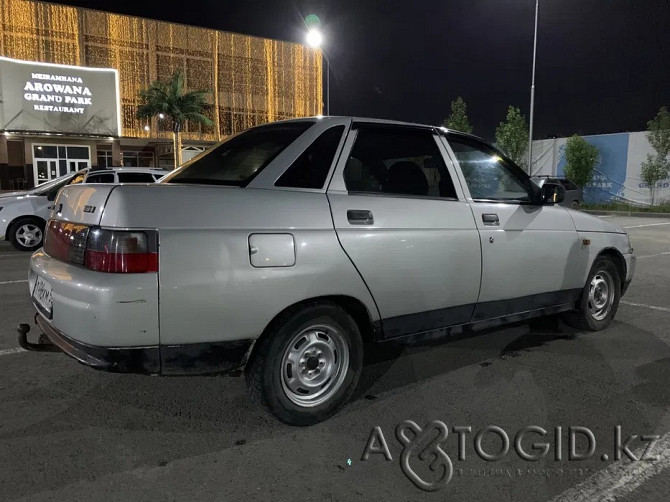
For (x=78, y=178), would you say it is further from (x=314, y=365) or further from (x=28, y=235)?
(x=314, y=365)

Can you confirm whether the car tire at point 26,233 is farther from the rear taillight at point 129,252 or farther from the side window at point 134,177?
the rear taillight at point 129,252

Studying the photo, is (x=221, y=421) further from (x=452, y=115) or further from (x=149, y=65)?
(x=149, y=65)

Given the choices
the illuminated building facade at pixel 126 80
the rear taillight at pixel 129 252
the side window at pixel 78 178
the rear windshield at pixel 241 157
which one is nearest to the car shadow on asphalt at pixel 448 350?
the rear windshield at pixel 241 157

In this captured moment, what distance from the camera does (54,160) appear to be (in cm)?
3272

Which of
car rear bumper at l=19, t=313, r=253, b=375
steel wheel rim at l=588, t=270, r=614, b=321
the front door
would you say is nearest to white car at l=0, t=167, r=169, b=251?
the front door

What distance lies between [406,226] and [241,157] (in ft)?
4.06

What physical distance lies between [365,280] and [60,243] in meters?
1.79

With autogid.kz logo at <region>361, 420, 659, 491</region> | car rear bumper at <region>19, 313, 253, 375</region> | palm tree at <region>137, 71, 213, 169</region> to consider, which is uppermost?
palm tree at <region>137, 71, 213, 169</region>

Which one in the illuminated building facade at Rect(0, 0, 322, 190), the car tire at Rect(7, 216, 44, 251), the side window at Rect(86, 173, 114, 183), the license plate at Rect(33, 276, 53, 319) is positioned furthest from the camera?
the illuminated building facade at Rect(0, 0, 322, 190)

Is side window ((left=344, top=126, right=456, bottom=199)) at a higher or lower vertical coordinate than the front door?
higher

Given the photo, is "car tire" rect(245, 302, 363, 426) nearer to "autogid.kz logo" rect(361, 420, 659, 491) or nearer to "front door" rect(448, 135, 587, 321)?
"autogid.kz logo" rect(361, 420, 659, 491)

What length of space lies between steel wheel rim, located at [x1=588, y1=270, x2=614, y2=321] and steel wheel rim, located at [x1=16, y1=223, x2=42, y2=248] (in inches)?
405

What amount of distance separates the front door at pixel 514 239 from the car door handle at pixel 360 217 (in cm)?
97

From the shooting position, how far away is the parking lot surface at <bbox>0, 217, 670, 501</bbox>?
251 cm
